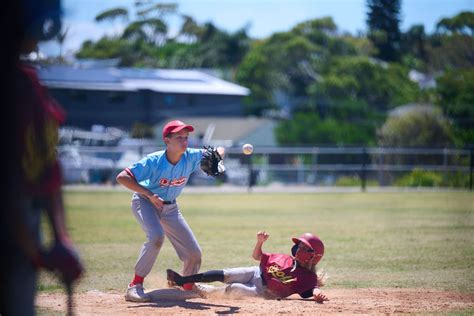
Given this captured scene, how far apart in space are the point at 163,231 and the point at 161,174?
565mm

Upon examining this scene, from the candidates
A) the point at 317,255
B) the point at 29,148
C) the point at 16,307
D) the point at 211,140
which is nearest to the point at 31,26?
the point at 29,148

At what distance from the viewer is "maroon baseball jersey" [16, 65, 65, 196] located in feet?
12.6

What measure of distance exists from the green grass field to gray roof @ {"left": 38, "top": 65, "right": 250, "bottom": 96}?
2286cm

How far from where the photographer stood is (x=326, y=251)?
1199 centimetres

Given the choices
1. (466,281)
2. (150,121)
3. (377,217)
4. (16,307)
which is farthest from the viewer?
(150,121)

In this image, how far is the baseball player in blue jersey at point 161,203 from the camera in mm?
7570

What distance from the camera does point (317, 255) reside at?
753 centimetres

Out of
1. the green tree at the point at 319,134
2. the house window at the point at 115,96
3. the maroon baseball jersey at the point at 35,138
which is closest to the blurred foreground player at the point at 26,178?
the maroon baseball jersey at the point at 35,138

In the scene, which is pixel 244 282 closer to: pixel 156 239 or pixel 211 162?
pixel 156 239

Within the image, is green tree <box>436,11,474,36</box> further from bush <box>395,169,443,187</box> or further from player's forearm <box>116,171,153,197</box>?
player's forearm <box>116,171,153,197</box>

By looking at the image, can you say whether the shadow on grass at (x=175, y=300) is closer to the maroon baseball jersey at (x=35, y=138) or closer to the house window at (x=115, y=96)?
the maroon baseball jersey at (x=35, y=138)

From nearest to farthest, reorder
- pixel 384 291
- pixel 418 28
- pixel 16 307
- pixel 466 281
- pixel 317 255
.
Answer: pixel 16 307, pixel 317 255, pixel 384 291, pixel 466 281, pixel 418 28

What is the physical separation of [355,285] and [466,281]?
1.32 m

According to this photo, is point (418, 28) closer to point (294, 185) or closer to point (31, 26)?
point (294, 185)
